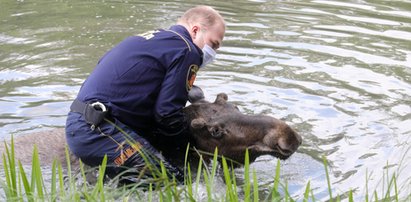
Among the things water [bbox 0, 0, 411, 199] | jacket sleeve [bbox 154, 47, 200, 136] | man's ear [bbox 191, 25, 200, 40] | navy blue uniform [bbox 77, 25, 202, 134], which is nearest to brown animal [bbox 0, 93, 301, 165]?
jacket sleeve [bbox 154, 47, 200, 136]

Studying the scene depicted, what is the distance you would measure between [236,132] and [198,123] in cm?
31

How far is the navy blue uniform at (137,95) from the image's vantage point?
19.6 ft

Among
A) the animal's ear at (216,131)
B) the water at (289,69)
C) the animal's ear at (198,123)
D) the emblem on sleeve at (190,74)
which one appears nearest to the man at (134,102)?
the emblem on sleeve at (190,74)

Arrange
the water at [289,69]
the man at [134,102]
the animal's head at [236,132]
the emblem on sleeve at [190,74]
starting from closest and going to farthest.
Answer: the animal's head at [236,132] < the man at [134,102] < the emblem on sleeve at [190,74] < the water at [289,69]

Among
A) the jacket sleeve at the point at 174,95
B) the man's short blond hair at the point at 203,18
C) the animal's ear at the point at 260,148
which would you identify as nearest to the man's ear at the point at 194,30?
the man's short blond hair at the point at 203,18

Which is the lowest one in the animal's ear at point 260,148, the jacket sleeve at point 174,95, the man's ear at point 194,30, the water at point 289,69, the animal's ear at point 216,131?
the water at point 289,69

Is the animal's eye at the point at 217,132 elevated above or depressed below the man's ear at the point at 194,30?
below

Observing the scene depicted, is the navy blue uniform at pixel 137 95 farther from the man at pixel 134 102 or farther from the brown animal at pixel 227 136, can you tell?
the brown animal at pixel 227 136

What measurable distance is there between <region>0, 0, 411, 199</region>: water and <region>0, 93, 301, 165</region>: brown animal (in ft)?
2.14

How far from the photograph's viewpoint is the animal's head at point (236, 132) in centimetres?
578

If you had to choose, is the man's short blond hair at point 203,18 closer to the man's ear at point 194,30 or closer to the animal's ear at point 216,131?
the man's ear at point 194,30

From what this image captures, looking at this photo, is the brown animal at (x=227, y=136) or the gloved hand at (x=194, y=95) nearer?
the brown animal at (x=227, y=136)

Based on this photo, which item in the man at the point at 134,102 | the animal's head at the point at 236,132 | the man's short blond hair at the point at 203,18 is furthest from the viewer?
the man's short blond hair at the point at 203,18

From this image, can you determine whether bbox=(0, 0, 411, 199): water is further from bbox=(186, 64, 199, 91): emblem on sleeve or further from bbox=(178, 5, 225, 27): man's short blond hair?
bbox=(178, 5, 225, 27): man's short blond hair
